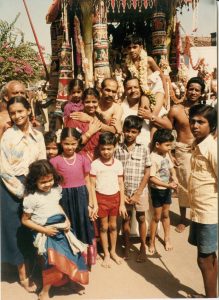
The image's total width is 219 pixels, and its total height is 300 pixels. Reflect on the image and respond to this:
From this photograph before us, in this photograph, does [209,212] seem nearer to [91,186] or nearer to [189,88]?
[91,186]

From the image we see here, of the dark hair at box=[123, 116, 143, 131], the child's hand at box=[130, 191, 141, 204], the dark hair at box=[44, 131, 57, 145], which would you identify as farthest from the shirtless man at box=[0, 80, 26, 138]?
the child's hand at box=[130, 191, 141, 204]

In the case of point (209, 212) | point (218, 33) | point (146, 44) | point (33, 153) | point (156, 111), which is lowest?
point (209, 212)

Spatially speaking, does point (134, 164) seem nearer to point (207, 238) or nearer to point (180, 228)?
point (207, 238)

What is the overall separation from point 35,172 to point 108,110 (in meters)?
1.05

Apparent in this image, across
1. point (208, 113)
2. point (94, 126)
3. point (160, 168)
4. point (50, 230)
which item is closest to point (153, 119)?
point (160, 168)

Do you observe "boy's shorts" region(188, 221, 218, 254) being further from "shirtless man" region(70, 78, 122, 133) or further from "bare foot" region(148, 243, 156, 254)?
"shirtless man" region(70, 78, 122, 133)

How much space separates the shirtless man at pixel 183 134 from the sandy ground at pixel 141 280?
2.31ft

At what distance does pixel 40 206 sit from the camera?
106 inches

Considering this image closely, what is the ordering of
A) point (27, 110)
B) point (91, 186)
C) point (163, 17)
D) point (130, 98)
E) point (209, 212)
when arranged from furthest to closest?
point (163, 17)
point (130, 98)
point (91, 186)
point (27, 110)
point (209, 212)

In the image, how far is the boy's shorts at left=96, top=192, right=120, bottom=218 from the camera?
10.3ft

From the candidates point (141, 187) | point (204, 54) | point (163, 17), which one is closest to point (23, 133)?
point (141, 187)

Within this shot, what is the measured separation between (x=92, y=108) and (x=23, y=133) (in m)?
0.75

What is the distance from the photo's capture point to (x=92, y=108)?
3.28m

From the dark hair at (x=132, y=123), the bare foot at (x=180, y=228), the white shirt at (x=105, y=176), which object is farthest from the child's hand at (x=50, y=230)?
the bare foot at (x=180, y=228)
